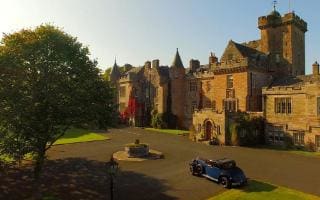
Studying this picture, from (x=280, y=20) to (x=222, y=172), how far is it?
137ft

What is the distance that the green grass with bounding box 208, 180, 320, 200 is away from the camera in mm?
19812

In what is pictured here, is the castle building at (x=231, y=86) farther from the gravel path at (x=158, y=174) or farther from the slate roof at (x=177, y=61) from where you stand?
the gravel path at (x=158, y=174)

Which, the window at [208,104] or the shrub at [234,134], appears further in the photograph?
the window at [208,104]

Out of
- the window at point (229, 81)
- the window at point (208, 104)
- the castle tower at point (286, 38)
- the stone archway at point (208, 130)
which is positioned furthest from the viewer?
the castle tower at point (286, 38)

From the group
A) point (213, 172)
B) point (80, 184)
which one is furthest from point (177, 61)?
point (80, 184)

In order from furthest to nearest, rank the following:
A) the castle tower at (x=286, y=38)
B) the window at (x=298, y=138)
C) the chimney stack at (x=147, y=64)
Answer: the chimney stack at (x=147, y=64), the castle tower at (x=286, y=38), the window at (x=298, y=138)

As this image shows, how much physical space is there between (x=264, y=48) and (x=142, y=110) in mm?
26501

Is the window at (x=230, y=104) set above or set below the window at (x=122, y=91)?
below

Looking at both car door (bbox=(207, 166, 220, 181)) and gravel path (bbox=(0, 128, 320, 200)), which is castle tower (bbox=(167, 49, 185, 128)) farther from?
car door (bbox=(207, 166, 220, 181))

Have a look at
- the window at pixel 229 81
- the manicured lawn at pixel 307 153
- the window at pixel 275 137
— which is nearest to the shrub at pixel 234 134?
the window at pixel 275 137

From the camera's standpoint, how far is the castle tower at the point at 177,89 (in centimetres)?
5906

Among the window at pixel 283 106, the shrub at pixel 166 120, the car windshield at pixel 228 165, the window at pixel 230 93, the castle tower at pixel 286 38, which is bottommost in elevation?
the car windshield at pixel 228 165

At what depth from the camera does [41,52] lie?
20359 millimetres

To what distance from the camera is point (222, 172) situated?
22.9 m
